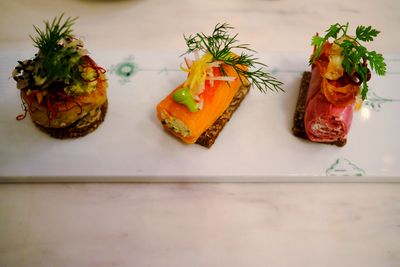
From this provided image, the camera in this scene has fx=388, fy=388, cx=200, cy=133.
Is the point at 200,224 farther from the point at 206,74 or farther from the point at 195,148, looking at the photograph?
the point at 206,74

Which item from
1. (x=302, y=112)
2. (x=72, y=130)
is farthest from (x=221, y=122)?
(x=72, y=130)

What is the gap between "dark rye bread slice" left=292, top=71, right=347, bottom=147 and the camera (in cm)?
178

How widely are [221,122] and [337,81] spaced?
20.9 inches

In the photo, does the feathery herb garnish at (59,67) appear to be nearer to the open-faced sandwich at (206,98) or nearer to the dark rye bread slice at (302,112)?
the open-faced sandwich at (206,98)

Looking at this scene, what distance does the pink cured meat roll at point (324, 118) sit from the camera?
1620 millimetres

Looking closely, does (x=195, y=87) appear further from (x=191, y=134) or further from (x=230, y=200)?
A: (x=230, y=200)

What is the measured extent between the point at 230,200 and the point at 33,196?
33.8 inches

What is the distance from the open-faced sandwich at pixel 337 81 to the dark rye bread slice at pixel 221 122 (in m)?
0.32

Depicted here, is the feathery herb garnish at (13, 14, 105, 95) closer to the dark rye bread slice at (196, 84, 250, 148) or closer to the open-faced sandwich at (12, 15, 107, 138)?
the open-faced sandwich at (12, 15, 107, 138)

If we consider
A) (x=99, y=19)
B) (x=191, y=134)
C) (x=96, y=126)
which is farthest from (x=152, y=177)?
(x=99, y=19)

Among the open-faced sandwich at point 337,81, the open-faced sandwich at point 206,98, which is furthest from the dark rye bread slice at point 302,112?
the open-faced sandwich at point 206,98

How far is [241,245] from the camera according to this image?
1.61 m

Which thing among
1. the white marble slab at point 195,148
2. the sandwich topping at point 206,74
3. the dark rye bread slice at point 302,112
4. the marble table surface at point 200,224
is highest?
the sandwich topping at point 206,74

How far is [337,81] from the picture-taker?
162 cm
